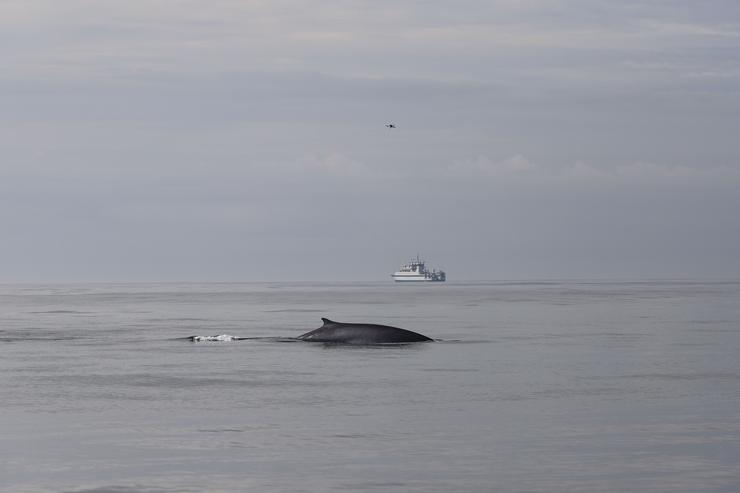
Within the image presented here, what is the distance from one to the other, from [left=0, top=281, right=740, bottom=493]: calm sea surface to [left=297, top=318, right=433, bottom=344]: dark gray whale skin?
6.85 feet

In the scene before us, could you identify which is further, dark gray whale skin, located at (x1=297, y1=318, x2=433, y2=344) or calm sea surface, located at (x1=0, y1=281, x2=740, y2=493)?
dark gray whale skin, located at (x1=297, y1=318, x2=433, y2=344)

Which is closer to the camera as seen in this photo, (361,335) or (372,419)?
(372,419)

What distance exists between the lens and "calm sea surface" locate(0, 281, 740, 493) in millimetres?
19266

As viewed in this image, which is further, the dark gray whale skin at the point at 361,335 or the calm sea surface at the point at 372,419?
the dark gray whale skin at the point at 361,335

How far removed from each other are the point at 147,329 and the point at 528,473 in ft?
179

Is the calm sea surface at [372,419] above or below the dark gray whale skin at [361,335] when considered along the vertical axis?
below

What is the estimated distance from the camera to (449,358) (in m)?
44.0

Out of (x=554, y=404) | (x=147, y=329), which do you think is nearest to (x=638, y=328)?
(x=147, y=329)

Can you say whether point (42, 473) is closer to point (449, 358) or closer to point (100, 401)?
point (100, 401)

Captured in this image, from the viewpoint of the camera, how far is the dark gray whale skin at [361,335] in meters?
52.2

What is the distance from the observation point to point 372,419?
2652 cm

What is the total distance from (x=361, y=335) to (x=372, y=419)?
2583 cm

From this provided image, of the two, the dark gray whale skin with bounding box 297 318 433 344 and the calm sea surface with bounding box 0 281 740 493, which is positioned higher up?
the dark gray whale skin with bounding box 297 318 433 344

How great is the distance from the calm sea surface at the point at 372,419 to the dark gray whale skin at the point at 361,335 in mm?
2089
